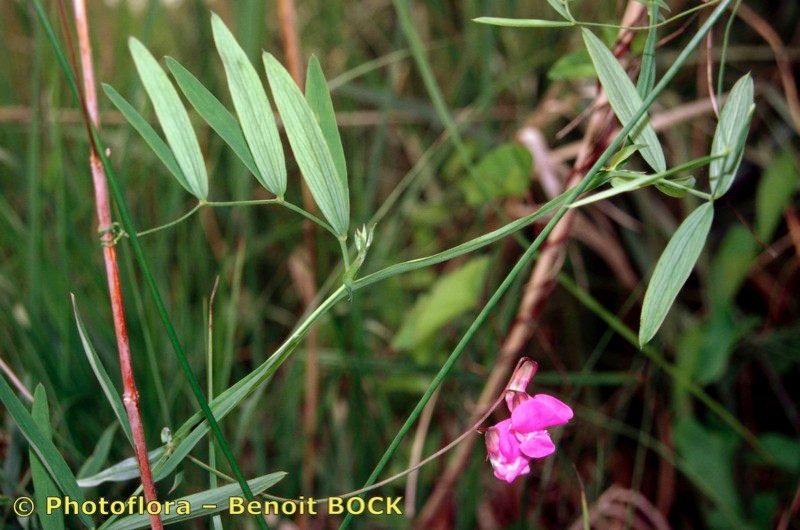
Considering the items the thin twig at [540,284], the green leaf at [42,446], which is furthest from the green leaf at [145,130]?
the thin twig at [540,284]

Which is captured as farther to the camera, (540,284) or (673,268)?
(540,284)

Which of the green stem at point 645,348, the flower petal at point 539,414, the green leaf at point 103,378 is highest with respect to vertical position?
the green leaf at point 103,378

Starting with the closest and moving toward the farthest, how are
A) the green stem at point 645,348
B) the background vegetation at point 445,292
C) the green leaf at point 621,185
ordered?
the green leaf at point 621,185
the green stem at point 645,348
the background vegetation at point 445,292

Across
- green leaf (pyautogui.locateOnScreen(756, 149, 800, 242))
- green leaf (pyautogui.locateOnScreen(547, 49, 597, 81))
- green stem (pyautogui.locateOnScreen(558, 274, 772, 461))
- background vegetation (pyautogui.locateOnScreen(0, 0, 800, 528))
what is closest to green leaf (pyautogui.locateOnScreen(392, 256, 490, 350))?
background vegetation (pyautogui.locateOnScreen(0, 0, 800, 528))

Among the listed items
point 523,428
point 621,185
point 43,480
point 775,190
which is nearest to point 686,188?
point 621,185

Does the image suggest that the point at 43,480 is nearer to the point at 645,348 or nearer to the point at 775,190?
the point at 645,348

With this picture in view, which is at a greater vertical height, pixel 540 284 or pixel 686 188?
pixel 686 188

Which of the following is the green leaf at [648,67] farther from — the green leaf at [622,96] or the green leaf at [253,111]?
the green leaf at [253,111]

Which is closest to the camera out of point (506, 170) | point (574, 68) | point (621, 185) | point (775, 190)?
point (621, 185)

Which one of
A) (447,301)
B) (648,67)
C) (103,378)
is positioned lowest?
(447,301)
